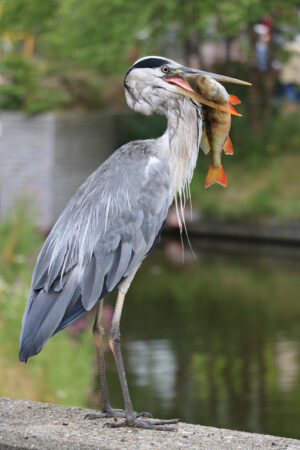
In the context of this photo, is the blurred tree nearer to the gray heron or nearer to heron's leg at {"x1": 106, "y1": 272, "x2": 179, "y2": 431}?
the gray heron

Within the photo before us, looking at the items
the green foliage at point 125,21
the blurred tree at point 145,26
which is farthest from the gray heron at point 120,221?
the green foliage at point 125,21

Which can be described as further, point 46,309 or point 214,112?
point 214,112

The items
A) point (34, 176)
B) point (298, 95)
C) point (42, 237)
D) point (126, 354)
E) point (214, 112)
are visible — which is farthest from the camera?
point (298, 95)

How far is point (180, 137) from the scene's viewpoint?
351cm

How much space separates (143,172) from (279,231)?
493 inches

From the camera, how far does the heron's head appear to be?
11.4ft

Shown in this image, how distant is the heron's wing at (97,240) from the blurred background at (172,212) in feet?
7.99

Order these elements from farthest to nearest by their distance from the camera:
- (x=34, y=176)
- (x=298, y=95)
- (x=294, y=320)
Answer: (x=298, y=95) < (x=34, y=176) < (x=294, y=320)

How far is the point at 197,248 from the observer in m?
15.5

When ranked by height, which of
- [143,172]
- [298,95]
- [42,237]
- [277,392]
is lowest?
[298,95]

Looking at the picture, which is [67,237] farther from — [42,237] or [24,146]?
[24,146]

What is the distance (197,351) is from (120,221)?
19.3 feet

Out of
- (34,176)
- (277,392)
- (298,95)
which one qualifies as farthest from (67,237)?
(298,95)

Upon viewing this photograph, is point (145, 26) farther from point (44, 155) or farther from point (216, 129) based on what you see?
point (216, 129)
